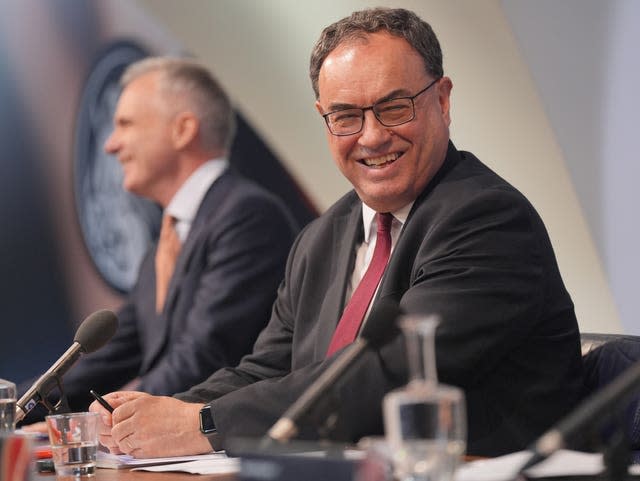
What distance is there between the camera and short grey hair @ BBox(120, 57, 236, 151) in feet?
16.0

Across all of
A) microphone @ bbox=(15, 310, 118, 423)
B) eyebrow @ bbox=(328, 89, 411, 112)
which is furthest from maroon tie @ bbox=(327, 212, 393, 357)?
microphone @ bbox=(15, 310, 118, 423)

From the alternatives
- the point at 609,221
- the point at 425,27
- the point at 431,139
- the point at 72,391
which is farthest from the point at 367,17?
the point at 72,391

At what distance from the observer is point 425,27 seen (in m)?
2.77

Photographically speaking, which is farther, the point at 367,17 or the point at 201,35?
the point at 201,35

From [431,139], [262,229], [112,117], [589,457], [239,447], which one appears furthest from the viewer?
[112,117]

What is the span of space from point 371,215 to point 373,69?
391 mm

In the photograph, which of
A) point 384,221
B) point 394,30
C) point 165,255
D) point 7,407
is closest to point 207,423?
point 7,407

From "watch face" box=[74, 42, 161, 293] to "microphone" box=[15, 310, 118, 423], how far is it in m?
2.51

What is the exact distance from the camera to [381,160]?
2742 millimetres

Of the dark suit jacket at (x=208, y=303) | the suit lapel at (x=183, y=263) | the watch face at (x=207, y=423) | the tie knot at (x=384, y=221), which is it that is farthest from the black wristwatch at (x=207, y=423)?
the suit lapel at (x=183, y=263)

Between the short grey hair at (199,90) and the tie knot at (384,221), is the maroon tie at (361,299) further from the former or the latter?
the short grey hair at (199,90)

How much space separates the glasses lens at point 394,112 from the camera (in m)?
2.70

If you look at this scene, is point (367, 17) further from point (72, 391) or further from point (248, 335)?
point (72, 391)

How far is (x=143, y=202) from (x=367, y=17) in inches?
99.9
